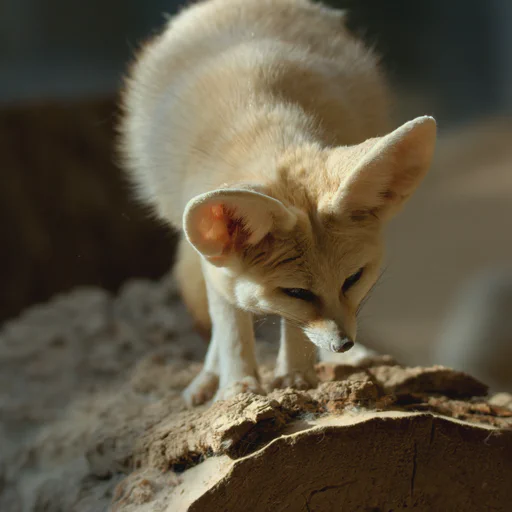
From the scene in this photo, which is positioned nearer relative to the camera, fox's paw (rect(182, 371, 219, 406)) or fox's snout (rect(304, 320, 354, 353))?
fox's snout (rect(304, 320, 354, 353))

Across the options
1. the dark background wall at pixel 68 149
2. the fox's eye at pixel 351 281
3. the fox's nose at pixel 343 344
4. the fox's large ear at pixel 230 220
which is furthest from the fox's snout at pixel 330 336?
the dark background wall at pixel 68 149

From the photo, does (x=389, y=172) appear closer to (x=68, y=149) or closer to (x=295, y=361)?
(x=295, y=361)

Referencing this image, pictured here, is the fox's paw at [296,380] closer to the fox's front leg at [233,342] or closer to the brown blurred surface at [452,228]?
the fox's front leg at [233,342]

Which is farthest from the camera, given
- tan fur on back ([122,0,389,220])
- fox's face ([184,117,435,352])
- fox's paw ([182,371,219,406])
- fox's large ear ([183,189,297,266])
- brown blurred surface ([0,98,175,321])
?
brown blurred surface ([0,98,175,321])

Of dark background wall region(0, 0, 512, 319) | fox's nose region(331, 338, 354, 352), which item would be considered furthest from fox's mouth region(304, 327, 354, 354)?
dark background wall region(0, 0, 512, 319)

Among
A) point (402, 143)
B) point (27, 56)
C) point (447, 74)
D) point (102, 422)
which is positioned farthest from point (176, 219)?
point (447, 74)

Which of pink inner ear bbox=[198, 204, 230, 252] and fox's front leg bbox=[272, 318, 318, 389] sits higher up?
pink inner ear bbox=[198, 204, 230, 252]

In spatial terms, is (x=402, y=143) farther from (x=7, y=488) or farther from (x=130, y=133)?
(x=7, y=488)

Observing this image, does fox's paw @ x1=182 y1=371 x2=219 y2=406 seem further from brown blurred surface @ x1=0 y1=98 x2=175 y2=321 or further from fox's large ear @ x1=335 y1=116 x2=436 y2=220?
brown blurred surface @ x1=0 y1=98 x2=175 y2=321
